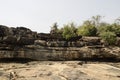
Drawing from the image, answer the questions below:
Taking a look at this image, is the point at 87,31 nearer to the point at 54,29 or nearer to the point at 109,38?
the point at 109,38

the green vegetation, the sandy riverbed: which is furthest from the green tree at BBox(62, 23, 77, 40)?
the sandy riverbed

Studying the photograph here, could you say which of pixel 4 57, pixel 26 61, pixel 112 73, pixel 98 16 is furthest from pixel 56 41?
pixel 98 16

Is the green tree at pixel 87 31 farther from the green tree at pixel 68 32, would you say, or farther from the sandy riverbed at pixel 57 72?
the sandy riverbed at pixel 57 72

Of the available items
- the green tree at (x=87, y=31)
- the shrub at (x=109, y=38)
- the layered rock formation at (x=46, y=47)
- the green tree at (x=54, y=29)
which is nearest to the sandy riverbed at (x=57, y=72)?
the layered rock formation at (x=46, y=47)

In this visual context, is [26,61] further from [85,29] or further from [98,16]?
[98,16]

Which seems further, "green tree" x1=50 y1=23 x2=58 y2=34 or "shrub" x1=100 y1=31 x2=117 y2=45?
"green tree" x1=50 y1=23 x2=58 y2=34

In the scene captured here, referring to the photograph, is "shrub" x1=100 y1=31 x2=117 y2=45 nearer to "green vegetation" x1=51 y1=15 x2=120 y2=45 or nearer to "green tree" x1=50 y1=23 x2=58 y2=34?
"green vegetation" x1=51 y1=15 x2=120 y2=45

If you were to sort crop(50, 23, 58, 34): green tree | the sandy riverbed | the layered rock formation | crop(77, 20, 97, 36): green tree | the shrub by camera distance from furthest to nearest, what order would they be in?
crop(77, 20, 97, 36): green tree, crop(50, 23, 58, 34): green tree, the shrub, the layered rock formation, the sandy riverbed

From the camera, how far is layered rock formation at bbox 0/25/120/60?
17.1 m

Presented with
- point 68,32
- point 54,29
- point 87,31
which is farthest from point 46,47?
point 87,31

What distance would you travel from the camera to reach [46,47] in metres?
18.0

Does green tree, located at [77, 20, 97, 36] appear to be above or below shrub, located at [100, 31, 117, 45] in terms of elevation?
above

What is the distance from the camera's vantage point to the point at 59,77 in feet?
42.4

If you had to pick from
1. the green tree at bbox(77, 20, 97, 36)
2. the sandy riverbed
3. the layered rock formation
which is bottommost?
the sandy riverbed
